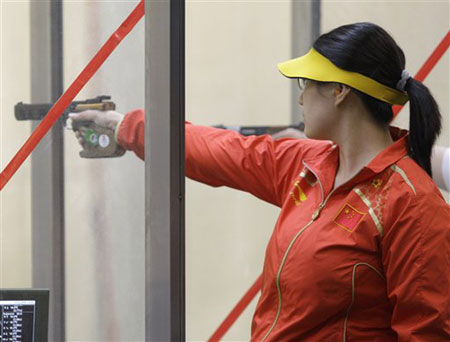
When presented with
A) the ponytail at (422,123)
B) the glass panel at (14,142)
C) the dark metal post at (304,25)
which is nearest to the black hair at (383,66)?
the ponytail at (422,123)

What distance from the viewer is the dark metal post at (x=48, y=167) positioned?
75 cm

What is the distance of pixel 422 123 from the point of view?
0.81 meters

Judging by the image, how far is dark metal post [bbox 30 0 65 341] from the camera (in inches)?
29.7

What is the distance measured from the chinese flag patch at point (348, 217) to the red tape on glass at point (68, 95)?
26 centimetres

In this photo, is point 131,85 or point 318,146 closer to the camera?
point 131,85

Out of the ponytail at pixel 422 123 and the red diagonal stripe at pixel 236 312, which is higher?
the ponytail at pixel 422 123

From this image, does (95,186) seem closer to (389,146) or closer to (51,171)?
(51,171)

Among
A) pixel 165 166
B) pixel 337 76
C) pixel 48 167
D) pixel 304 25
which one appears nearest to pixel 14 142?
pixel 48 167

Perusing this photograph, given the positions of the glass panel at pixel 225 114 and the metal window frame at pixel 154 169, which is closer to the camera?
the metal window frame at pixel 154 169

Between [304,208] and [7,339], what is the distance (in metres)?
0.32

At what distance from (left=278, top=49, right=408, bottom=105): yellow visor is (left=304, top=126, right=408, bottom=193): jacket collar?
0.14 feet

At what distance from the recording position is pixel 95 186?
0.77 meters

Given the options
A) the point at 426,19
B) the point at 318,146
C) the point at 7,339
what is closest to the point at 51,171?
the point at 7,339

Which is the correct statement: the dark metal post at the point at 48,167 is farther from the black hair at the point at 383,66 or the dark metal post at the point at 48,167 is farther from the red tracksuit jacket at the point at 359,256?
the black hair at the point at 383,66
